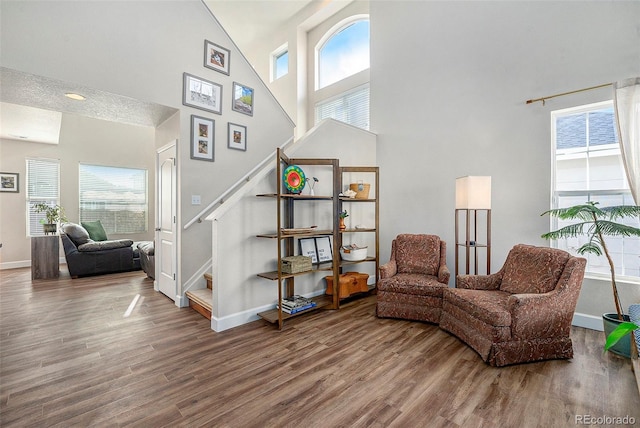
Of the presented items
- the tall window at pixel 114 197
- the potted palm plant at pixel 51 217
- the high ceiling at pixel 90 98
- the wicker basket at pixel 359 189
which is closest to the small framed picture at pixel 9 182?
the potted palm plant at pixel 51 217

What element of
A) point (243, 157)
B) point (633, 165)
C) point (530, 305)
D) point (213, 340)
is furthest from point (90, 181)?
point (633, 165)

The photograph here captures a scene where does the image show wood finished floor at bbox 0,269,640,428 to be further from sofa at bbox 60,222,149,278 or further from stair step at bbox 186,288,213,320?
sofa at bbox 60,222,149,278

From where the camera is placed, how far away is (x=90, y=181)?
6.87 m

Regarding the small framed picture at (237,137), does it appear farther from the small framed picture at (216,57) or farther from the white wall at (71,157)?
the white wall at (71,157)

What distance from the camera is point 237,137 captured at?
409cm

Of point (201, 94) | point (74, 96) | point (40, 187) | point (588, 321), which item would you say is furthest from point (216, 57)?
point (40, 187)

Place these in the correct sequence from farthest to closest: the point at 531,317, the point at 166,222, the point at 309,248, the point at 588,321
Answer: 1. the point at 166,222
2. the point at 309,248
3. the point at 588,321
4. the point at 531,317

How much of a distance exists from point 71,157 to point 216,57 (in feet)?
17.4

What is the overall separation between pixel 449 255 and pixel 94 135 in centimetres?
835

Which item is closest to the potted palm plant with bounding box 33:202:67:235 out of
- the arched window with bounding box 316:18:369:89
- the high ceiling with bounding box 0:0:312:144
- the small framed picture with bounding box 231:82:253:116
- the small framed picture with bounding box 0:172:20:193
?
the small framed picture with bounding box 0:172:20:193

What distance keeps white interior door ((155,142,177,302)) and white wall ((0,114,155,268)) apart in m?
4.18

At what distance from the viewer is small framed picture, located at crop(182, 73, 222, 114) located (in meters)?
3.54

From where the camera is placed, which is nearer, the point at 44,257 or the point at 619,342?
Answer: the point at 619,342

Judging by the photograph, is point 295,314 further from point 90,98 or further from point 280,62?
point 280,62
